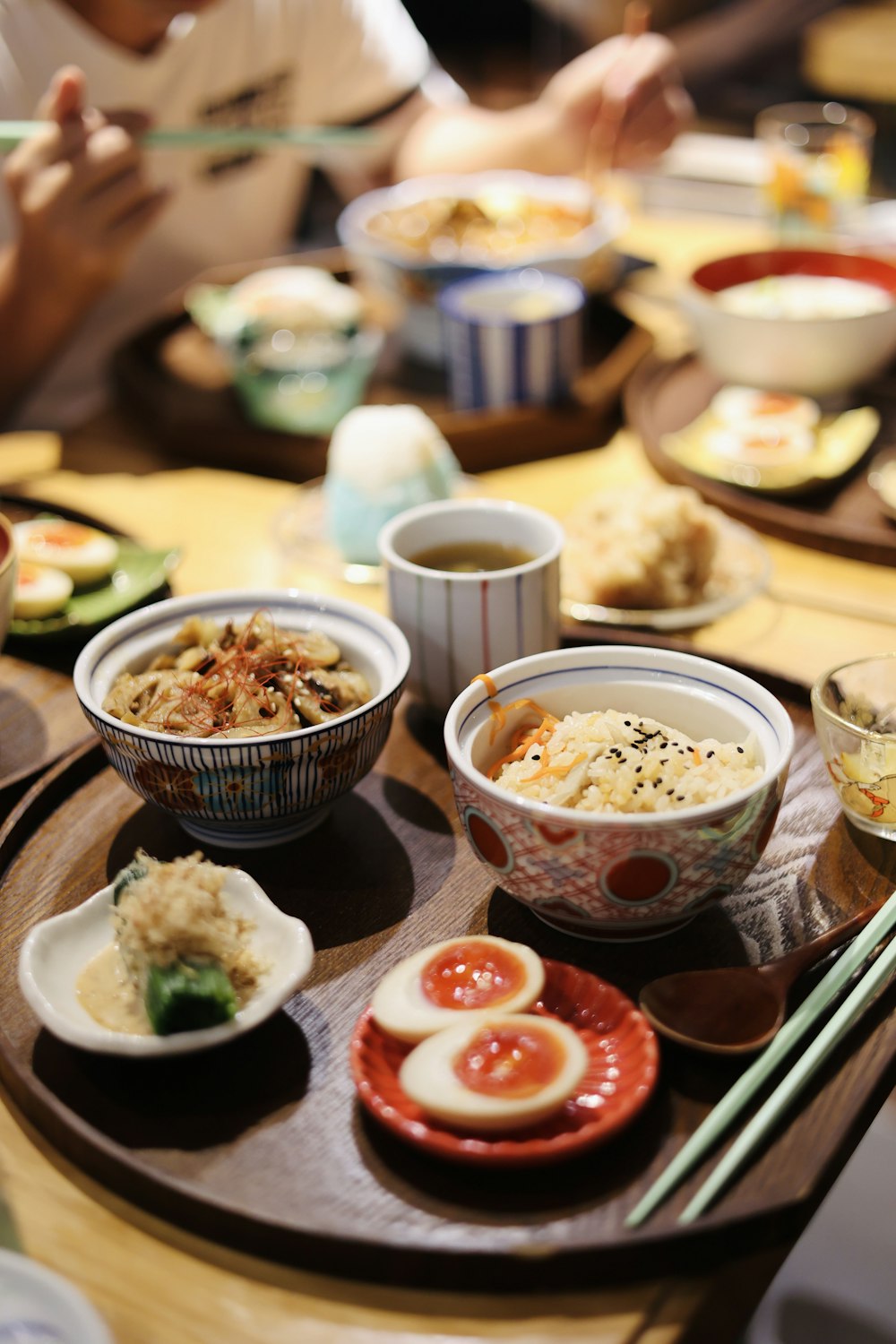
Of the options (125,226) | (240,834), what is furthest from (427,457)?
(125,226)

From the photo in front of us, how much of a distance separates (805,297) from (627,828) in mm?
1774

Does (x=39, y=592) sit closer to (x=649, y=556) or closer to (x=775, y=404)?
(x=649, y=556)

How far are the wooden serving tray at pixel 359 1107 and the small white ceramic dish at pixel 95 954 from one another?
2.0 inches

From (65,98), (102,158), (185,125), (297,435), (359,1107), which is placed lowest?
(297,435)

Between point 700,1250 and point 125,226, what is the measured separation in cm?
218

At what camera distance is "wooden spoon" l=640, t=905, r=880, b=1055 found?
993 millimetres

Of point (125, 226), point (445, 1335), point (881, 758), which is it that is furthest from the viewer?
point (125, 226)

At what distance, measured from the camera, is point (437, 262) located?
251 cm

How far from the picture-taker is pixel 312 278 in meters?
2.60

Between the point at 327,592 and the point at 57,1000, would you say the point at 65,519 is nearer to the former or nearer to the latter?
the point at 327,592

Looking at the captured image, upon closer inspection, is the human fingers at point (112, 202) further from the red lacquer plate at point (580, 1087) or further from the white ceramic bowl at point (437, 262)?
the red lacquer plate at point (580, 1087)

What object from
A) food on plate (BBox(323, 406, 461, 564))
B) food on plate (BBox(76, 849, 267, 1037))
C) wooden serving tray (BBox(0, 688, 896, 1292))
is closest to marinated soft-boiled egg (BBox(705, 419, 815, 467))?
food on plate (BBox(323, 406, 461, 564))

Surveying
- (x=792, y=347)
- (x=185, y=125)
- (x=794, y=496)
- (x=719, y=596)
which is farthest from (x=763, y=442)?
(x=185, y=125)

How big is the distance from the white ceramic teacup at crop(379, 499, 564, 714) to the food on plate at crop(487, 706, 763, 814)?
0.79 ft
